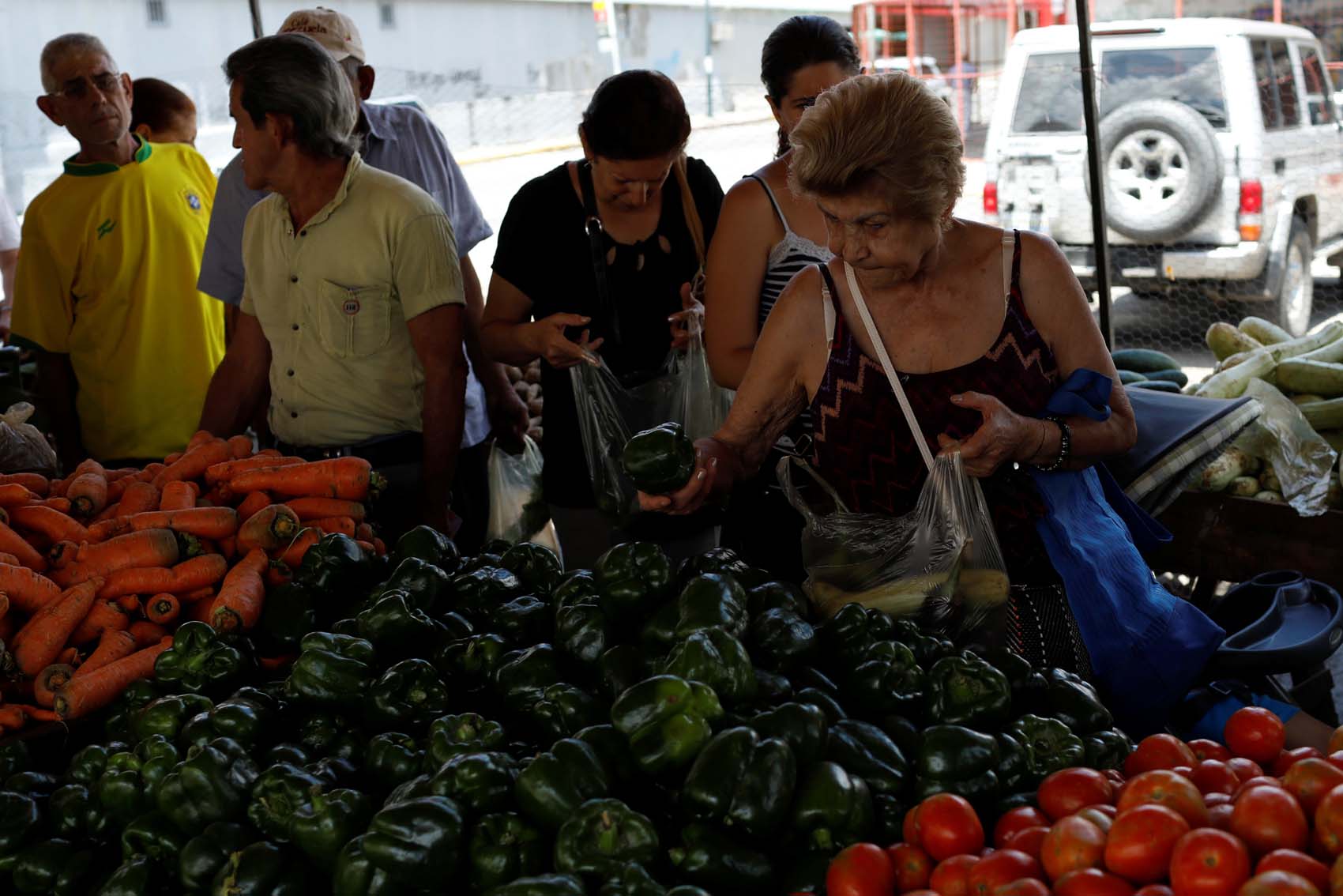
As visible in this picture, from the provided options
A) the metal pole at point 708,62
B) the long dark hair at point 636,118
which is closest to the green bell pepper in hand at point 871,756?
the long dark hair at point 636,118

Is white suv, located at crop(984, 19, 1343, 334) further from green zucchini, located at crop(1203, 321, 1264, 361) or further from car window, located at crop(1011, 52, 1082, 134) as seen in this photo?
green zucchini, located at crop(1203, 321, 1264, 361)

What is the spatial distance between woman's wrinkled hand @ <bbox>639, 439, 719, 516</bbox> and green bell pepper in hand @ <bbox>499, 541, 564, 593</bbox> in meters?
0.21

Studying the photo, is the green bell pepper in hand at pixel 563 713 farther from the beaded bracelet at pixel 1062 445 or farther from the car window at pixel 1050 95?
the car window at pixel 1050 95

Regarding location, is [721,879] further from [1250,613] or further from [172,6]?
[172,6]

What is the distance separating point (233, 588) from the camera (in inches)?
94.6

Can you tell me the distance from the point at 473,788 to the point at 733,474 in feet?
3.34

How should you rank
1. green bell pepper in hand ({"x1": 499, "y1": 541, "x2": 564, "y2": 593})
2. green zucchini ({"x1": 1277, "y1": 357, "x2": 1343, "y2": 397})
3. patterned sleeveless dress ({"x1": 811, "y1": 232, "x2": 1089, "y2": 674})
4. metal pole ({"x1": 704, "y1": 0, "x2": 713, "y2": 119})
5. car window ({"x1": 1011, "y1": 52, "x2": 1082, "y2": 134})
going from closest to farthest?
patterned sleeveless dress ({"x1": 811, "y1": 232, "x2": 1089, "y2": 674}) < green bell pepper in hand ({"x1": 499, "y1": 541, "x2": 564, "y2": 593}) < green zucchini ({"x1": 1277, "y1": 357, "x2": 1343, "y2": 397}) < car window ({"x1": 1011, "y1": 52, "x2": 1082, "y2": 134}) < metal pole ({"x1": 704, "y1": 0, "x2": 713, "y2": 119})

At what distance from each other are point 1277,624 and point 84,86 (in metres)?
3.84

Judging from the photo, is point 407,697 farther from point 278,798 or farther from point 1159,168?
point 1159,168

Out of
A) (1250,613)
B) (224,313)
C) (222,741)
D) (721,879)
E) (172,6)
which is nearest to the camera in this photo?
(721,879)

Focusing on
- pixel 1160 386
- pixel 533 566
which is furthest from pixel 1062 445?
pixel 1160 386

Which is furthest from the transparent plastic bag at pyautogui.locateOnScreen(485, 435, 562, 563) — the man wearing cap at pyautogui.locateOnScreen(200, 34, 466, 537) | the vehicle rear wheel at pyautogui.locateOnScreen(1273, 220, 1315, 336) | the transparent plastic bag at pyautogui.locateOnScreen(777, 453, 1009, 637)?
the vehicle rear wheel at pyautogui.locateOnScreen(1273, 220, 1315, 336)

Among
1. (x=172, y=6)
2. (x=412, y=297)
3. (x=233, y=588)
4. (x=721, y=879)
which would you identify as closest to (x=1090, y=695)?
(x=721, y=879)

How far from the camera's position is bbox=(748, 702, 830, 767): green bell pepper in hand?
1.53 m
